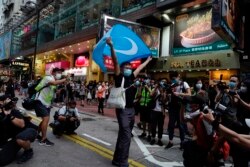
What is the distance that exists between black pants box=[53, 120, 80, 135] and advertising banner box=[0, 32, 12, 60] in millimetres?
52036

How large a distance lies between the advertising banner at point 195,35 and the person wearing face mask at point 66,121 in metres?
10.7

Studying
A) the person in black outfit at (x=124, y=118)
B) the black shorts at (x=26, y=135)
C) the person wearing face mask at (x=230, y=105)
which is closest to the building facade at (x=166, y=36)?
the black shorts at (x=26, y=135)

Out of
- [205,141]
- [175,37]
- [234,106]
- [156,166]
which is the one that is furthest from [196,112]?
[175,37]

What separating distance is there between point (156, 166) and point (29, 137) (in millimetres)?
2390

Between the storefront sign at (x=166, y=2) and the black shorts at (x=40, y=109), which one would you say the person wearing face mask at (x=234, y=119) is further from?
the storefront sign at (x=166, y=2)

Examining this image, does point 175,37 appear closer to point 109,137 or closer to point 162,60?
point 162,60

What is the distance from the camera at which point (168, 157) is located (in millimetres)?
6488

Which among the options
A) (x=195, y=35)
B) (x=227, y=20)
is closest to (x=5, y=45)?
(x=195, y=35)

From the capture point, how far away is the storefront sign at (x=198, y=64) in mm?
16438

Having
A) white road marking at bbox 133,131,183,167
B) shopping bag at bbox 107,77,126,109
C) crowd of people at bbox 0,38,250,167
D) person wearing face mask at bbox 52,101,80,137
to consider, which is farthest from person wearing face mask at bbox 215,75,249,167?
person wearing face mask at bbox 52,101,80,137

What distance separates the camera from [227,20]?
12164 millimetres

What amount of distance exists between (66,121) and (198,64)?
11.2 metres

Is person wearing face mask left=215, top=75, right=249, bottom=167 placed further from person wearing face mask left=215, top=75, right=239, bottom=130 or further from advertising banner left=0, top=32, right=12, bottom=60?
advertising banner left=0, top=32, right=12, bottom=60

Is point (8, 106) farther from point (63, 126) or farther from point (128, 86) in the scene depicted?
point (63, 126)
